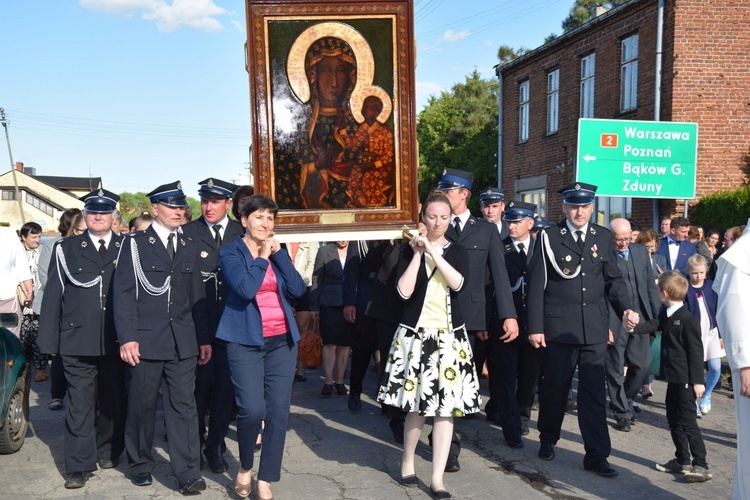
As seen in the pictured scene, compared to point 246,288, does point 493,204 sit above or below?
above

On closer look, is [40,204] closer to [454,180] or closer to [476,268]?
[454,180]

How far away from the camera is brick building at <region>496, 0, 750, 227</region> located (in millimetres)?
16906

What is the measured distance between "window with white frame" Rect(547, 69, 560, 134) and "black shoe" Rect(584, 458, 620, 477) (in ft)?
57.1

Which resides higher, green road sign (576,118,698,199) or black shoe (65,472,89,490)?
green road sign (576,118,698,199)

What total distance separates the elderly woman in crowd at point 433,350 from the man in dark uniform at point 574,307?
1013 mm

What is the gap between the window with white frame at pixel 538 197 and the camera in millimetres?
22641

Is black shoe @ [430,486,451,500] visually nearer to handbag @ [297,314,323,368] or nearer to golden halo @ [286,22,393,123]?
golden halo @ [286,22,393,123]

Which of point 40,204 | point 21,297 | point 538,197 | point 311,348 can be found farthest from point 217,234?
point 40,204

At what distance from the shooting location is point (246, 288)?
5.01 meters

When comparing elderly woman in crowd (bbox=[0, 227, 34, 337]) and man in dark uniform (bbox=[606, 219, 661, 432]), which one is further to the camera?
man in dark uniform (bbox=[606, 219, 661, 432])

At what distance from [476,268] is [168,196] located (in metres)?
2.39

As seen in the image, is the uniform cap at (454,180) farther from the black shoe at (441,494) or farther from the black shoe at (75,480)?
the black shoe at (75,480)

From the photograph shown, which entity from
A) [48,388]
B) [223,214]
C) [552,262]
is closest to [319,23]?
[223,214]

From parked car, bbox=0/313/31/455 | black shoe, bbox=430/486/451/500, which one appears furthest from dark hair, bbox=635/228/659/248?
parked car, bbox=0/313/31/455
